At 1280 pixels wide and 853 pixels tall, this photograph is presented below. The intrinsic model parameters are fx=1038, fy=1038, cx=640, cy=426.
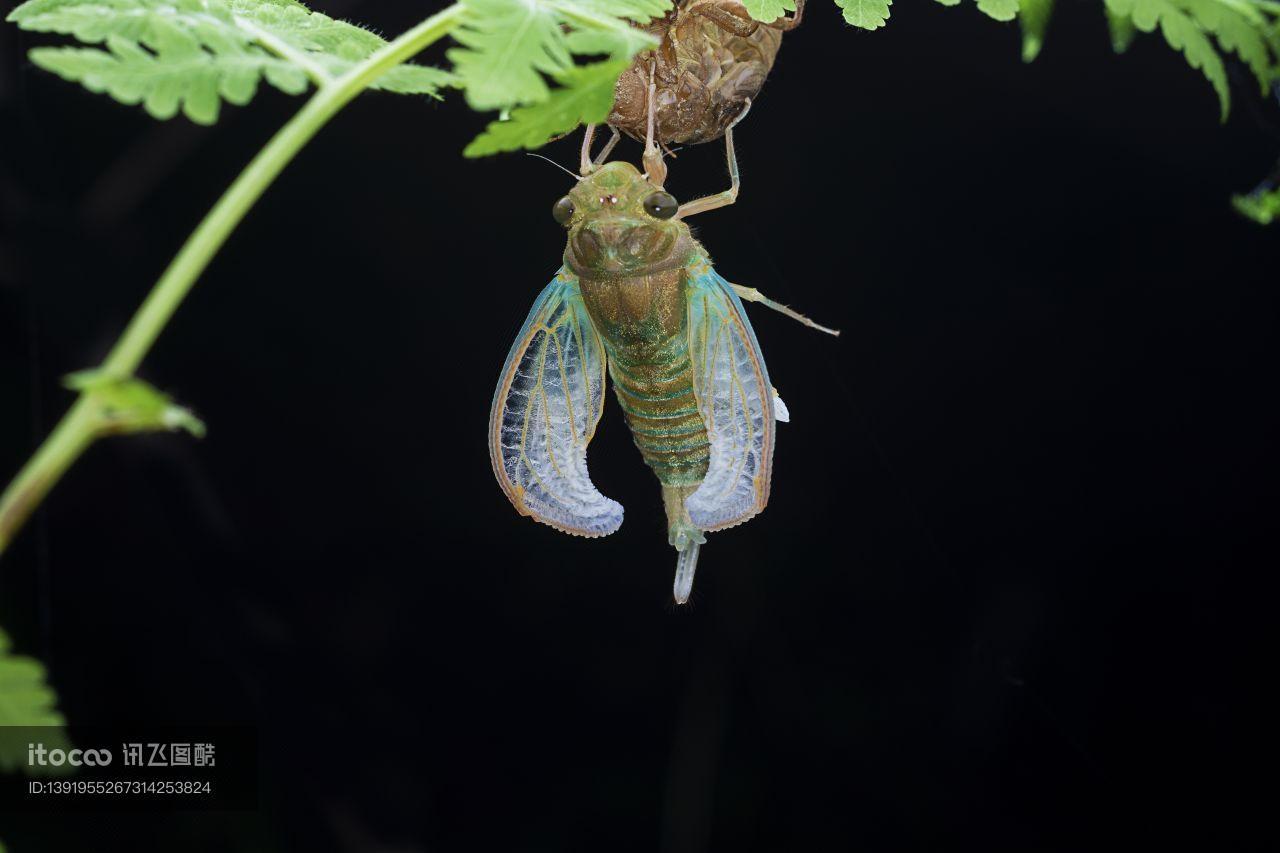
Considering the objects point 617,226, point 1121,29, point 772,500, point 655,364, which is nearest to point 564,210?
point 617,226

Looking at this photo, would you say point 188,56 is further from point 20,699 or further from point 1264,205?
point 1264,205

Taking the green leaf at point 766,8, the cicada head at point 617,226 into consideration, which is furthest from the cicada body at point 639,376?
the green leaf at point 766,8

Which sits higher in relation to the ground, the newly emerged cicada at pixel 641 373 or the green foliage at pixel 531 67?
the green foliage at pixel 531 67

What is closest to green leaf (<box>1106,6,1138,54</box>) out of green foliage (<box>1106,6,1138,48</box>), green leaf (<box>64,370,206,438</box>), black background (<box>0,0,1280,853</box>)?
green foliage (<box>1106,6,1138,48</box>)

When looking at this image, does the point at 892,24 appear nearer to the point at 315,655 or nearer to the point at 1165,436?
the point at 1165,436

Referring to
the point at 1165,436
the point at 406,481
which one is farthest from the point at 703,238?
the point at 1165,436

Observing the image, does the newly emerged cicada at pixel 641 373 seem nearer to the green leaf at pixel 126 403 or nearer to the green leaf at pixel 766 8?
the green leaf at pixel 766 8
